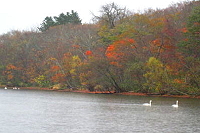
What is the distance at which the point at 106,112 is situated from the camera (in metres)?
40.0

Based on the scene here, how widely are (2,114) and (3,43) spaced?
74189mm

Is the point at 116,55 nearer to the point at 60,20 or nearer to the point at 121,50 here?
the point at 121,50

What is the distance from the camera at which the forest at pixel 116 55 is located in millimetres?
61438

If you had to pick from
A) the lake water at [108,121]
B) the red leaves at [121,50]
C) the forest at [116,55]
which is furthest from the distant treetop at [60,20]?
the lake water at [108,121]

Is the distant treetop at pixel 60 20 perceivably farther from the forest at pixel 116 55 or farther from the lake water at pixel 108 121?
the lake water at pixel 108 121

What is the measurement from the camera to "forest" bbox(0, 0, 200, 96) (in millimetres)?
61438

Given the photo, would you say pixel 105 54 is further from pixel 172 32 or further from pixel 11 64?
pixel 11 64

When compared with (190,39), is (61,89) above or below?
below

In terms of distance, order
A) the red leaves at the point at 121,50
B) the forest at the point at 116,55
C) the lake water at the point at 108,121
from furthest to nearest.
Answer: the red leaves at the point at 121,50, the forest at the point at 116,55, the lake water at the point at 108,121

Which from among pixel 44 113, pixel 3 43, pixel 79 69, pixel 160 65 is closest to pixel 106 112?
pixel 44 113

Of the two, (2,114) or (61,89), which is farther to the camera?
(61,89)

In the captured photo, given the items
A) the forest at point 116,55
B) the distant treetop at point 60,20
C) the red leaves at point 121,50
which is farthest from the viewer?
the distant treetop at point 60,20

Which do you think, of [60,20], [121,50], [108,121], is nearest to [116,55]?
[121,50]

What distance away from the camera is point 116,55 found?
7000 cm
